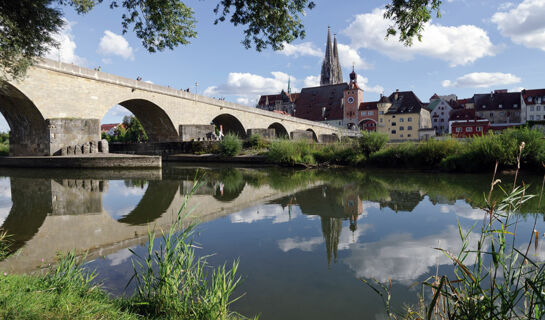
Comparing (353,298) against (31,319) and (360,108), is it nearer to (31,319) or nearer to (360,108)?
(31,319)

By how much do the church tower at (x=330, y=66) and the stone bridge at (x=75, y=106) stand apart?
73947mm

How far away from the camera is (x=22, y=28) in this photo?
8.10 m

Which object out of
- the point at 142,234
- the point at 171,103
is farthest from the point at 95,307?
the point at 171,103

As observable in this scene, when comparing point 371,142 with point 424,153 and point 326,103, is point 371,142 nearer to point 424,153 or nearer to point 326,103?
point 424,153

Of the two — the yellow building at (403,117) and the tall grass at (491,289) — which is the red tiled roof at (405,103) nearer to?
the yellow building at (403,117)

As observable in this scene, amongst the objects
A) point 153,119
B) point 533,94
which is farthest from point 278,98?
point 153,119

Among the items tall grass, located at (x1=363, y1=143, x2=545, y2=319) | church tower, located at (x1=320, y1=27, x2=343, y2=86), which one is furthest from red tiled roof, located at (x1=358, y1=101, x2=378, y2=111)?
tall grass, located at (x1=363, y1=143, x2=545, y2=319)

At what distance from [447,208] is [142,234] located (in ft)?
14.4

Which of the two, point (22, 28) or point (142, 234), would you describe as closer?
point (142, 234)

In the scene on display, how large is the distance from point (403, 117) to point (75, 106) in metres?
56.6

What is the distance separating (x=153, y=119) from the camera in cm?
2836

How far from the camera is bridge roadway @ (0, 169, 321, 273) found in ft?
11.3

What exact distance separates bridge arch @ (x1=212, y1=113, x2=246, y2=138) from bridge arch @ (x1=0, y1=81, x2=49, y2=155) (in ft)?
57.4

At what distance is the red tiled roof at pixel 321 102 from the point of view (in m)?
76.2
